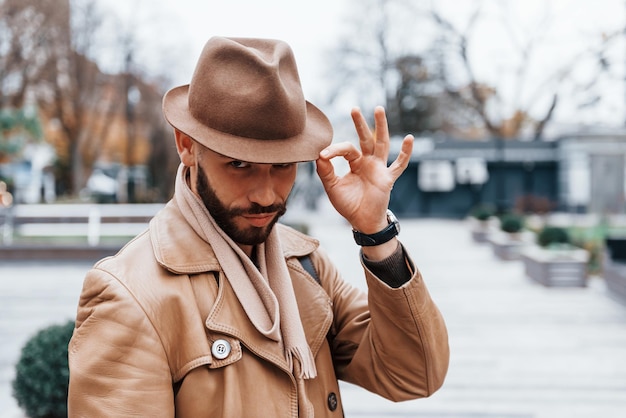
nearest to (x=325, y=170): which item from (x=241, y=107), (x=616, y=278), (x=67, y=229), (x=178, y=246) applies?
(x=241, y=107)

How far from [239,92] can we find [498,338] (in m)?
6.93

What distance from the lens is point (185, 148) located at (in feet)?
5.73

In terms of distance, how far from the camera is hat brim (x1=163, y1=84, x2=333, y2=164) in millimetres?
1551

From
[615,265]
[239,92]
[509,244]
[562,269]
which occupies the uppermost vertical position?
[239,92]

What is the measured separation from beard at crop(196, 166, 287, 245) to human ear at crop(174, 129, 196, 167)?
0.08 meters

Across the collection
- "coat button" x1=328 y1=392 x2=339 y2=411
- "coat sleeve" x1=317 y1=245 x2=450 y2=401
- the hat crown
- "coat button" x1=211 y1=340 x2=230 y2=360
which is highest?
the hat crown

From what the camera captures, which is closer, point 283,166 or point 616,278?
point 283,166

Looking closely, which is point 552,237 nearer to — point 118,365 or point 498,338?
point 498,338

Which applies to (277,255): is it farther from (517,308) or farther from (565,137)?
(565,137)

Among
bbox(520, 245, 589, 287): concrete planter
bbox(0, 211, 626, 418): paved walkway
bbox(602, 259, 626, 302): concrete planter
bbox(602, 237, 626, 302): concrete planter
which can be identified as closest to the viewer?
bbox(0, 211, 626, 418): paved walkway

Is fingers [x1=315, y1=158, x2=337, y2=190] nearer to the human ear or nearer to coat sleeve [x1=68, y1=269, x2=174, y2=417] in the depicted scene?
the human ear

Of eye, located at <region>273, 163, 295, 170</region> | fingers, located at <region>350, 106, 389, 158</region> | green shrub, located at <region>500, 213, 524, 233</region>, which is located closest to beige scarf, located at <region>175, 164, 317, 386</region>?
eye, located at <region>273, 163, 295, 170</region>

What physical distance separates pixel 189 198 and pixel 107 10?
29584 mm

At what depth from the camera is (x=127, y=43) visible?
29891 millimetres
